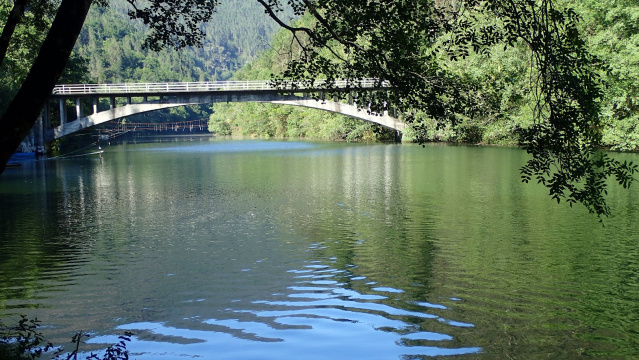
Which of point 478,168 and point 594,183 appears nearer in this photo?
point 594,183

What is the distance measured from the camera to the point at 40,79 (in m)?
4.73

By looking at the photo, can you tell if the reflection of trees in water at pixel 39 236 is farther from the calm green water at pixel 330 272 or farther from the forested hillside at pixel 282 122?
the forested hillside at pixel 282 122

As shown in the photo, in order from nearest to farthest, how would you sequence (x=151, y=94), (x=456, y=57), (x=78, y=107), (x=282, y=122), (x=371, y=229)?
(x=456, y=57) → (x=371, y=229) → (x=78, y=107) → (x=151, y=94) → (x=282, y=122)

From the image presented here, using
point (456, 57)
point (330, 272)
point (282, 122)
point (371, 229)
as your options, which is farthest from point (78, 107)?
point (456, 57)

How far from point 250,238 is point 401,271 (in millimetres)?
4295

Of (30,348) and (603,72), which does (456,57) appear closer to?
(30,348)

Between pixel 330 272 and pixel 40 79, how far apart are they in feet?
21.6

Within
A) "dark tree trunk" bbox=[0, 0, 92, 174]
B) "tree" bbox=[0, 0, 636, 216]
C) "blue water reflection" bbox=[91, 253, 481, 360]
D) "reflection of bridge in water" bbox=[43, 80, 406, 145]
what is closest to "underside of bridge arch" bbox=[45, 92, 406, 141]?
"reflection of bridge in water" bbox=[43, 80, 406, 145]

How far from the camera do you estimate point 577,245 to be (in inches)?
474

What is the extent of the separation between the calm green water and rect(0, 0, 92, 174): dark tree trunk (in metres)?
3.05

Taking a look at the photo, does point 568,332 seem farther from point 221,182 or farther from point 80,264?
point 221,182

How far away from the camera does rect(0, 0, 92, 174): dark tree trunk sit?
4723mm

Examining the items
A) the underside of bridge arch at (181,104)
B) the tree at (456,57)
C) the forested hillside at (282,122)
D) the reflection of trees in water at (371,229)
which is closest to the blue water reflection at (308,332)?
the reflection of trees in water at (371,229)

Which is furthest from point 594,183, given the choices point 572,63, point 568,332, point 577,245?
point 577,245
